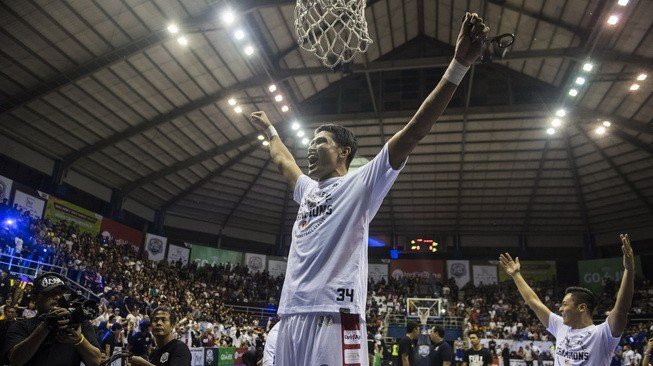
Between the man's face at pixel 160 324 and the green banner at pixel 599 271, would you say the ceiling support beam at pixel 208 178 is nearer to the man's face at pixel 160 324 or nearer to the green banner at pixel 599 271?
the man's face at pixel 160 324

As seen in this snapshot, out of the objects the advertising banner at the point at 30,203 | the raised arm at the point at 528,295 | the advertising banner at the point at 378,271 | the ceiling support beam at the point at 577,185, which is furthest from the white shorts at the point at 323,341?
the advertising banner at the point at 378,271

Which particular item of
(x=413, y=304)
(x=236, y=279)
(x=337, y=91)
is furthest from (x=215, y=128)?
(x=413, y=304)

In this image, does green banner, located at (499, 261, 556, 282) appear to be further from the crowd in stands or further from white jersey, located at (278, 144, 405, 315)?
white jersey, located at (278, 144, 405, 315)

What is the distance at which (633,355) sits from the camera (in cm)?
1831

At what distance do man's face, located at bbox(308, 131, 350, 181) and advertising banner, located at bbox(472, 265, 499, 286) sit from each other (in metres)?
33.0

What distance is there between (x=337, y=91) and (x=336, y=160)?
23.9 metres

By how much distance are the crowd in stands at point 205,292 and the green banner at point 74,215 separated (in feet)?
1.54

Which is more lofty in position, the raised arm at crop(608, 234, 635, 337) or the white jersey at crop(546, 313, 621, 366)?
the raised arm at crop(608, 234, 635, 337)

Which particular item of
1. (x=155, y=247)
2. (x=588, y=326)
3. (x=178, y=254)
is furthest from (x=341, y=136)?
(x=178, y=254)

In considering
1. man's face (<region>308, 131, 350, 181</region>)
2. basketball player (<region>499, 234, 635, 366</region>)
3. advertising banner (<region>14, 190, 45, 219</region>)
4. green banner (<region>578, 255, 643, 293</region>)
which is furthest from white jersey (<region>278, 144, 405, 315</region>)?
green banner (<region>578, 255, 643, 293</region>)

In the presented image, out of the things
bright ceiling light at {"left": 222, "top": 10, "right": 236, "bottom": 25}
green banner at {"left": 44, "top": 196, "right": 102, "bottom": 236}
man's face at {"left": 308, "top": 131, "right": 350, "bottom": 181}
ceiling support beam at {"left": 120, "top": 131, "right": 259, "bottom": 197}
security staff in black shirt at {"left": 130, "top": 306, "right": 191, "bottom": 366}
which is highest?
bright ceiling light at {"left": 222, "top": 10, "right": 236, "bottom": 25}

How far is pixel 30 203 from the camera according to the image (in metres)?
21.1

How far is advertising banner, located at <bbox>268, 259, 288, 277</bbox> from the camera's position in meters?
34.5

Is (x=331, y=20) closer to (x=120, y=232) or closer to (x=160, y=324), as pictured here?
(x=160, y=324)
